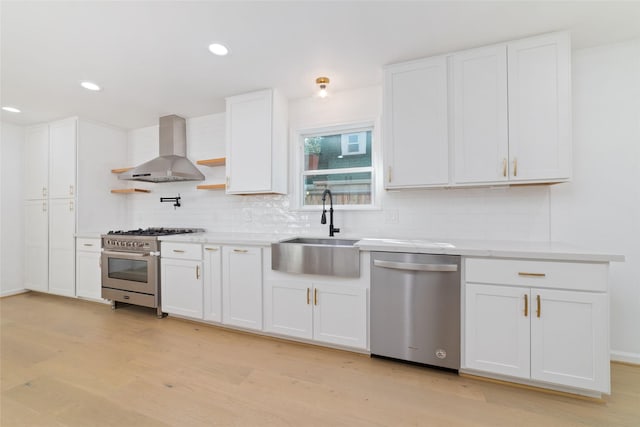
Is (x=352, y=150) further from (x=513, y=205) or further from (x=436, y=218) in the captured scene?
(x=513, y=205)

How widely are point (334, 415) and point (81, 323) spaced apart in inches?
115

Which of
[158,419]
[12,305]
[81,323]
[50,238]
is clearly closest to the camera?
[158,419]

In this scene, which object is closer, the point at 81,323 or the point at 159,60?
the point at 159,60

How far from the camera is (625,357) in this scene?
80.1 inches

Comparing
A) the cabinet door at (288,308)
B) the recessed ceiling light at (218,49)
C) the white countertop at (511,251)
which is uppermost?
the recessed ceiling light at (218,49)

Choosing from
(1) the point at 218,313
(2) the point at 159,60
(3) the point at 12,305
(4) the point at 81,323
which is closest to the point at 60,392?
(1) the point at 218,313

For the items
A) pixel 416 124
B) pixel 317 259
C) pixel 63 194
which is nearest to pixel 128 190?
pixel 63 194

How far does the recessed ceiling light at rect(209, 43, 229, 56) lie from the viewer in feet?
6.83

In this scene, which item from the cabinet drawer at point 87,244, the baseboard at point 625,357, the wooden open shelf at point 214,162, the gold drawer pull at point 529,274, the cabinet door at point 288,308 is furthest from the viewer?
the cabinet drawer at point 87,244

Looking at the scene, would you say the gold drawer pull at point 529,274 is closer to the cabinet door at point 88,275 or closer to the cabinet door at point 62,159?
the cabinet door at point 88,275

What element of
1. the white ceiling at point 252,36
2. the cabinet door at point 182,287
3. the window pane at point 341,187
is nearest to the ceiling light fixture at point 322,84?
the white ceiling at point 252,36

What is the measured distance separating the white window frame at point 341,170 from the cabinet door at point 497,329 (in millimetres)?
1231

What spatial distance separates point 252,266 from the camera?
2.49 m

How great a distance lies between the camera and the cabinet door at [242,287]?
2.47m
